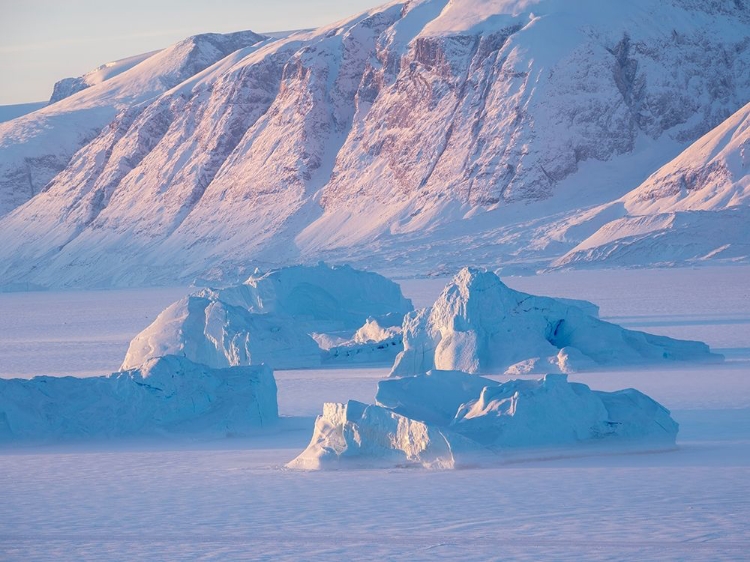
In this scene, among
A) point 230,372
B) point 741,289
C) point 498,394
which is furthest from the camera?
point 741,289

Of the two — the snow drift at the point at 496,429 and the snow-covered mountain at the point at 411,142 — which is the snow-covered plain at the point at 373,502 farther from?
the snow-covered mountain at the point at 411,142

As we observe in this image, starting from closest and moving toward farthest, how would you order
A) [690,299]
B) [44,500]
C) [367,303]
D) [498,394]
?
1. [44,500]
2. [498,394]
3. [367,303]
4. [690,299]

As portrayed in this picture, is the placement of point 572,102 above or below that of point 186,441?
above

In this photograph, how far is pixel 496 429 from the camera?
38.8 feet

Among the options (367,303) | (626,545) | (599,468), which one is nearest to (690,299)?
(367,303)

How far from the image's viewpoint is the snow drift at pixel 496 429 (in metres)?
11.5

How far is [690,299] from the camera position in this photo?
126ft

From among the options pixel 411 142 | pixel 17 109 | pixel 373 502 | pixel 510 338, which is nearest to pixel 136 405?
pixel 373 502

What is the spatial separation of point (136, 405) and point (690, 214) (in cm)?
5845

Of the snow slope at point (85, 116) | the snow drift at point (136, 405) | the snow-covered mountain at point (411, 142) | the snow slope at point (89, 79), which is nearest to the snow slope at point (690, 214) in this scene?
the snow-covered mountain at point (411, 142)

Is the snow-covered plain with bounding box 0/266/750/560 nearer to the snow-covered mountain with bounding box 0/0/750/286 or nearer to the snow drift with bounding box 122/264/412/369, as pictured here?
the snow drift with bounding box 122/264/412/369

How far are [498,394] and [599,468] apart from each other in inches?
51.1

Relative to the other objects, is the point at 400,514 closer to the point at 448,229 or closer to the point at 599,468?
the point at 599,468

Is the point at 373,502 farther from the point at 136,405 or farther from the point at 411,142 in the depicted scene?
the point at 411,142
